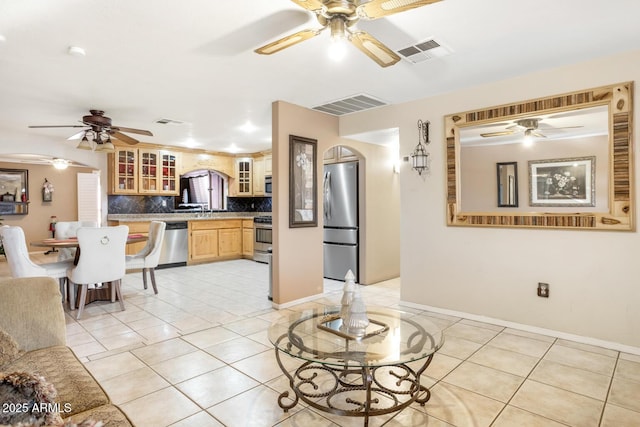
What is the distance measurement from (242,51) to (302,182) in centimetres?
178

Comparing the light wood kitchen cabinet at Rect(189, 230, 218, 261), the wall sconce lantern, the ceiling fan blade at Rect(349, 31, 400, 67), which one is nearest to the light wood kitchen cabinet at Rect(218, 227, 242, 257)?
the light wood kitchen cabinet at Rect(189, 230, 218, 261)

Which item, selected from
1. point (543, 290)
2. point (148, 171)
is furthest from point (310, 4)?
point (148, 171)

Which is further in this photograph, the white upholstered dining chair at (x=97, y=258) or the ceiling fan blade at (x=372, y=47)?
the white upholstered dining chair at (x=97, y=258)

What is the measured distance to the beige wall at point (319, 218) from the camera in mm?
→ 3975

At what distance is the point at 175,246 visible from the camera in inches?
260

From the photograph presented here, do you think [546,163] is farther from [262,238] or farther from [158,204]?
[158,204]

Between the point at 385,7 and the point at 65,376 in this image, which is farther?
the point at 385,7

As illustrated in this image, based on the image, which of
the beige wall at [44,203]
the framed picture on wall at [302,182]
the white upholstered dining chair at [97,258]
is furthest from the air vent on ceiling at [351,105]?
the beige wall at [44,203]

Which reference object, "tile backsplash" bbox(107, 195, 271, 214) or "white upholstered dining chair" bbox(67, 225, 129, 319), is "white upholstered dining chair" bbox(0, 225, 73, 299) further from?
"tile backsplash" bbox(107, 195, 271, 214)

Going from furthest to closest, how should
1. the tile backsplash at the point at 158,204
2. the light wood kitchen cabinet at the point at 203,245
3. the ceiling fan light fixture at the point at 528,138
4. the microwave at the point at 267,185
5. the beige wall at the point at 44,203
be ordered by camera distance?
1. the beige wall at the point at 44,203
2. the microwave at the point at 267,185
3. the light wood kitchen cabinet at the point at 203,245
4. the tile backsplash at the point at 158,204
5. the ceiling fan light fixture at the point at 528,138

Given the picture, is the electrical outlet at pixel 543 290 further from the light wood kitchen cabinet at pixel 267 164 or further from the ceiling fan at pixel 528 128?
the light wood kitchen cabinet at pixel 267 164

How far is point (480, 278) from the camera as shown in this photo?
3.55 m

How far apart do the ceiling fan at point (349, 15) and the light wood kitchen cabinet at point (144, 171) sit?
527 cm

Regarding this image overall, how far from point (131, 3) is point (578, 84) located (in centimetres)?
333
